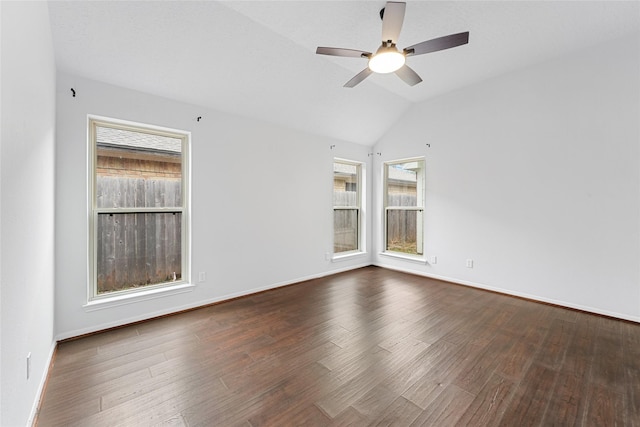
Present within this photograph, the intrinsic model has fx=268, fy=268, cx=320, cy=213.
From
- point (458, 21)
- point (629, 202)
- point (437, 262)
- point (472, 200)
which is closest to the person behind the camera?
point (458, 21)

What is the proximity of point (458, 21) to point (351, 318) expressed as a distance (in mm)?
3291

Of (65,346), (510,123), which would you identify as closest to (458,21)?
(510,123)

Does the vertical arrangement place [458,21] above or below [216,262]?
above

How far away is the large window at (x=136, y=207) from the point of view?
2846 mm

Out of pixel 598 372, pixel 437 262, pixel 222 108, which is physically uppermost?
pixel 222 108

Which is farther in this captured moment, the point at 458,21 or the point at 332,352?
the point at 458,21

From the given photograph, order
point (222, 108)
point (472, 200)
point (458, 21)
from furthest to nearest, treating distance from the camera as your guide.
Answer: point (472, 200) → point (222, 108) → point (458, 21)

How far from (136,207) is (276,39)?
95.2 inches

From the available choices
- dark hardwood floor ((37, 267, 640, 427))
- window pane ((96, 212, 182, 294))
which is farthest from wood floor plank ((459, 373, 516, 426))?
window pane ((96, 212, 182, 294))

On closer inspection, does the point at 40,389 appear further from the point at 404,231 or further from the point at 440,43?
the point at 404,231

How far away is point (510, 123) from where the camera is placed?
3820 mm

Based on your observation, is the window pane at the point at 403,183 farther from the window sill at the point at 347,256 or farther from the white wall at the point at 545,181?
the window sill at the point at 347,256

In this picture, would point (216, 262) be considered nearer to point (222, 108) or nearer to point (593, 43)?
point (222, 108)

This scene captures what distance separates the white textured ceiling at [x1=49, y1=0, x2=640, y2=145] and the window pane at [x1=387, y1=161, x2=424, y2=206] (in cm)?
173
